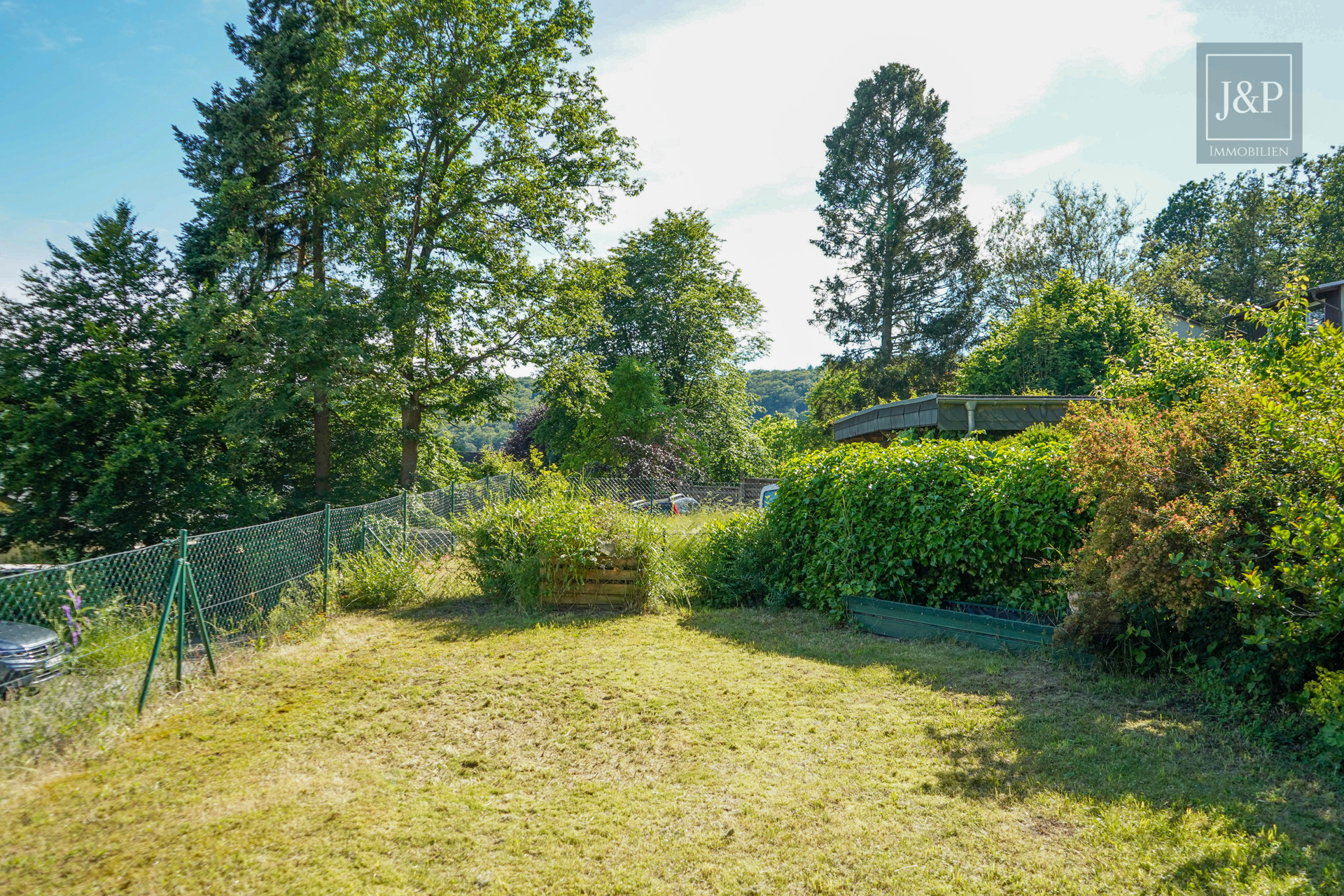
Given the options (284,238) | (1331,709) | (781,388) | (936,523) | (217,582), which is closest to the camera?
(1331,709)

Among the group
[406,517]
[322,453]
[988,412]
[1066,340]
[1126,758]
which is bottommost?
[1126,758]

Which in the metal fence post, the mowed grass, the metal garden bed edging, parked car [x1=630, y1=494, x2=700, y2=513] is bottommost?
the mowed grass

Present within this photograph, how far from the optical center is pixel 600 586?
8.70 m

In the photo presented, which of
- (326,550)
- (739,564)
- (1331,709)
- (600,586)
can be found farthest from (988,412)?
(326,550)

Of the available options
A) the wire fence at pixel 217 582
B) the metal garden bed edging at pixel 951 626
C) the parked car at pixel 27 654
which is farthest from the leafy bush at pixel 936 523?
the parked car at pixel 27 654

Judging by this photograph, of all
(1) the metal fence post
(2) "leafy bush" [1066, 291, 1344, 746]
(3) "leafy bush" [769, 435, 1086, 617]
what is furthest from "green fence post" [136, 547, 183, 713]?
(2) "leafy bush" [1066, 291, 1344, 746]

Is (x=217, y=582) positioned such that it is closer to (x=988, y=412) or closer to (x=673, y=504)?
(x=673, y=504)

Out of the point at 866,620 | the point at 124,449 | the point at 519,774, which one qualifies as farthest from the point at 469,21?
the point at 519,774

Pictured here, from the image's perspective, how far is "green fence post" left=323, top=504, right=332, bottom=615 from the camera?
870 centimetres

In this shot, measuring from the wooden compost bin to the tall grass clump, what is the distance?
2 cm

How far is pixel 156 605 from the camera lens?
6.20 metres

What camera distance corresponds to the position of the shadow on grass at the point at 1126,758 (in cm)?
317

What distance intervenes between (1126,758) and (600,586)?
19.2 feet

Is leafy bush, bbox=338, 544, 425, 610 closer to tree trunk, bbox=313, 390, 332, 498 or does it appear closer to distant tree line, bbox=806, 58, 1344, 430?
tree trunk, bbox=313, 390, 332, 498
